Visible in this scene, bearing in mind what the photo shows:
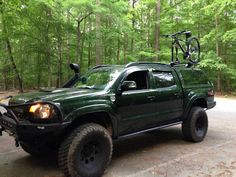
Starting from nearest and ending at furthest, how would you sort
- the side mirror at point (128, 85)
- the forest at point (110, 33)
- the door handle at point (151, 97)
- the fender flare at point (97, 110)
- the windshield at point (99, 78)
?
the fender flare at point (97, 110), the side mirror at point (128, 85), the windshield at point (99, 78), the door handle at point (151, 97), the forest at point (110, 33)

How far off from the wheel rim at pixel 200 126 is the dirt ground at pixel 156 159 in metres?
0.21

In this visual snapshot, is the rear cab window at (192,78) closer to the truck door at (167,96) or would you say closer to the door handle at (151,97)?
the truck door at (167,96)

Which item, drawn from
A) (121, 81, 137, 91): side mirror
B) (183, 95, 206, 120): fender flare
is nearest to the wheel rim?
(183, 95, 206, 120): fender flare

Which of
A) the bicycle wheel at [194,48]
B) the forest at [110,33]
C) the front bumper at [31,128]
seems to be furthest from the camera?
the forest at [110,33]

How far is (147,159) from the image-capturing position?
168 inches

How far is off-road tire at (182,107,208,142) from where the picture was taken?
525 centimetres

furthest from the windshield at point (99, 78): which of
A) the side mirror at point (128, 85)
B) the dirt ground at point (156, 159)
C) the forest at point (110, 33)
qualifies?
the forest at point (110, 33)

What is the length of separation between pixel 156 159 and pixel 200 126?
177 centimetres

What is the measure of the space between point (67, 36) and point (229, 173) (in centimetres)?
1598

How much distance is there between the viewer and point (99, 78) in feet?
14.5

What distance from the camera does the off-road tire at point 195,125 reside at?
17.2 ft

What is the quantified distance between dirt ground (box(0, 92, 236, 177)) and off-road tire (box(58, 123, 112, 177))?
296 mm

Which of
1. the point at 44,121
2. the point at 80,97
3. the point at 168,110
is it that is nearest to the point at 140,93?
the point at 168,110

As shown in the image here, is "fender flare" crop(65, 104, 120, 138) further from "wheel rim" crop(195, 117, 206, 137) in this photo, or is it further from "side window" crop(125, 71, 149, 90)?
"wheel rim" crop(195, 117, 206, 137)
